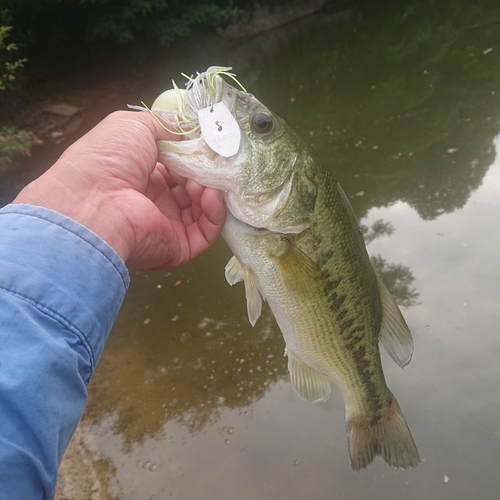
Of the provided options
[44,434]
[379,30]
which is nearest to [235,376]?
[44,434]

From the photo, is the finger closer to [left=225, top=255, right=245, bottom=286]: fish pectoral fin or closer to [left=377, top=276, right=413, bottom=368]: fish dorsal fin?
[left=225, top=255, right=245, bottom=286]: fish pectoral fin

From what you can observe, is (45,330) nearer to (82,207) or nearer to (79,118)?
(82,207)

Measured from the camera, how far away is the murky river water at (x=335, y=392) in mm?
2809

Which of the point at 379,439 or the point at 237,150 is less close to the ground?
the point at 237,150

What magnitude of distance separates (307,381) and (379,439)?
0.46m

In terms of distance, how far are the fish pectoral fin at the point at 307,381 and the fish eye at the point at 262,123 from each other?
1.14 meters

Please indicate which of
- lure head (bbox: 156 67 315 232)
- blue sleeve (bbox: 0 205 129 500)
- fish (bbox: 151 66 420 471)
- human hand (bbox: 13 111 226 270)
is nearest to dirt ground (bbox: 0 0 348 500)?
fish (bbox: 151 66 420 471)

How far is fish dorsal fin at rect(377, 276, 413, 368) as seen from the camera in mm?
2078

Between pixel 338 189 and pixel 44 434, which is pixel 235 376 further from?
pixel 44 434

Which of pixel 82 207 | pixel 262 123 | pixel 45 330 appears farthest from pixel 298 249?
pixel 45 330

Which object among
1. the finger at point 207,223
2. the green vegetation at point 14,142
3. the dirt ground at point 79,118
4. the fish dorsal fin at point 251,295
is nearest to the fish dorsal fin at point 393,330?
the fish dorsal fin at point 251,295

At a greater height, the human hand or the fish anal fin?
the human hand

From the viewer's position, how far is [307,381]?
217 centimetres

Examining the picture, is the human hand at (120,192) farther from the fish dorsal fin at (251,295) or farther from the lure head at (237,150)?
the fish dorsal fin at (251,295)
